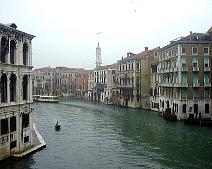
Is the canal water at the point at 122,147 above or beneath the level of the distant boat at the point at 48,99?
beneath

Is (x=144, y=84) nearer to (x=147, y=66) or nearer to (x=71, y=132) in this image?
(x=147, y=66)

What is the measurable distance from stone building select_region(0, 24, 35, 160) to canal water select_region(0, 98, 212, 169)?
117 centimetres

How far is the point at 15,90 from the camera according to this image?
19438 millimetres

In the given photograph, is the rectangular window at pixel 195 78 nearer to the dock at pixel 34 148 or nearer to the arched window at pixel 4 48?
the dock at pixel 34 148

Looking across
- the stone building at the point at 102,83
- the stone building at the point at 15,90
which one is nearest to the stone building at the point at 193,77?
the stone building at the point at 15,90

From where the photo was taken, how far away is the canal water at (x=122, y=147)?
18844 millimetres

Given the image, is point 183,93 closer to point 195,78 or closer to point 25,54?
point 195,78

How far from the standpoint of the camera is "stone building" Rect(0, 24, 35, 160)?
59.3ft

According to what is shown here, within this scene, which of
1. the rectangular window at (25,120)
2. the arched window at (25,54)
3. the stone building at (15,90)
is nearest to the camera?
the stone building at (15,90)

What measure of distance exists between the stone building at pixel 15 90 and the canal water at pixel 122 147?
3.83ft

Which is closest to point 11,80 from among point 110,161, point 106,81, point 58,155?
point 58,155

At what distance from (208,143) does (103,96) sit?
50391mm

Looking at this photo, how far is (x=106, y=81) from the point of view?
241 ft

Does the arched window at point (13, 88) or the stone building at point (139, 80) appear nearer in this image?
the arched window at point (13, 88)
